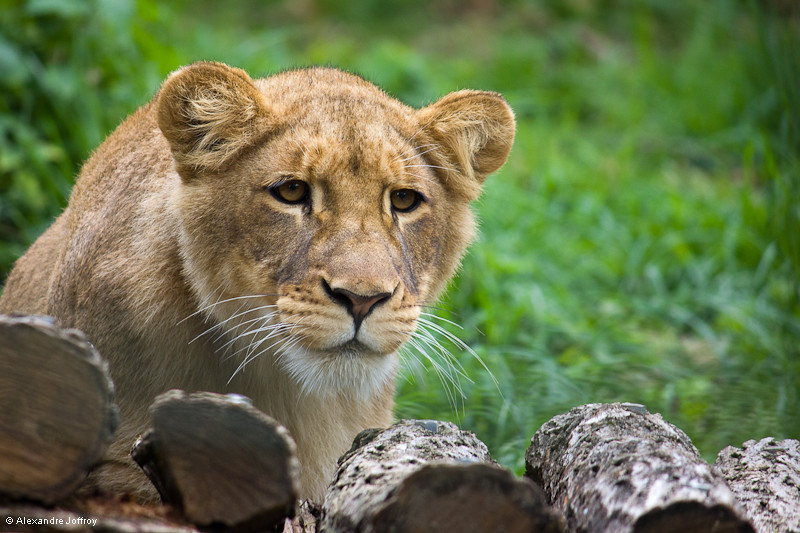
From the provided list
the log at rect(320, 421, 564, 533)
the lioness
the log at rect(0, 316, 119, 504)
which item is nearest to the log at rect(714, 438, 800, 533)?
the log at rect(320, 421, 564, 533)

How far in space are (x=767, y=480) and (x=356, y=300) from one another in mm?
1366

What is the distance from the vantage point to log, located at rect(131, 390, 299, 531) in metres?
2.06

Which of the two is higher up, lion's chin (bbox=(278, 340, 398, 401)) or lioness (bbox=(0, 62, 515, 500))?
lioness (bbox=(0, 62, 515, 500))

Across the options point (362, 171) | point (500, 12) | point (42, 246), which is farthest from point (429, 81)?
point (362, 171)

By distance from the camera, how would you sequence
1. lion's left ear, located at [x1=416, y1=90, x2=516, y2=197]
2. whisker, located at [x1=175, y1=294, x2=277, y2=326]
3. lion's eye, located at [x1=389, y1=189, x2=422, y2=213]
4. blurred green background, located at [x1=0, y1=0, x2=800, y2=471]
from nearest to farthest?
1. whisker, located at [x1=175, y1=294, x2=277, y2=326]
2. lion's eye, located at [x1=389, y1=189, x2=422, y2=213]
3. lion's left ear, located at [x1=416, y1=90, x2=516, y2=197]
4. blurred green background, located at [x1=0, y1=0, x2=800, y2=471]

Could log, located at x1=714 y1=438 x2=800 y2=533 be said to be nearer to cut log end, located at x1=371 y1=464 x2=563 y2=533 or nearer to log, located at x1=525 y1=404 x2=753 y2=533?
log, located at x1=525 y1=404 x2=753 y2=533

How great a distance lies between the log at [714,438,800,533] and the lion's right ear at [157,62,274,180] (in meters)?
1.98

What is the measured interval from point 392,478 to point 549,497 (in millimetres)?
622

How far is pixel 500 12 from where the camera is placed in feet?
41.6

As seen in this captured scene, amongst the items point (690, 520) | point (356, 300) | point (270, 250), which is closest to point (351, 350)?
point (356, 300)

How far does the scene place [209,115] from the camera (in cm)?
322

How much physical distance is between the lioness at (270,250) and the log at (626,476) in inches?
27.4

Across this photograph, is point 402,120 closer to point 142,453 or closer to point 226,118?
point 226,118

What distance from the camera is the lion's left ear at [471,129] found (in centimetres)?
360
